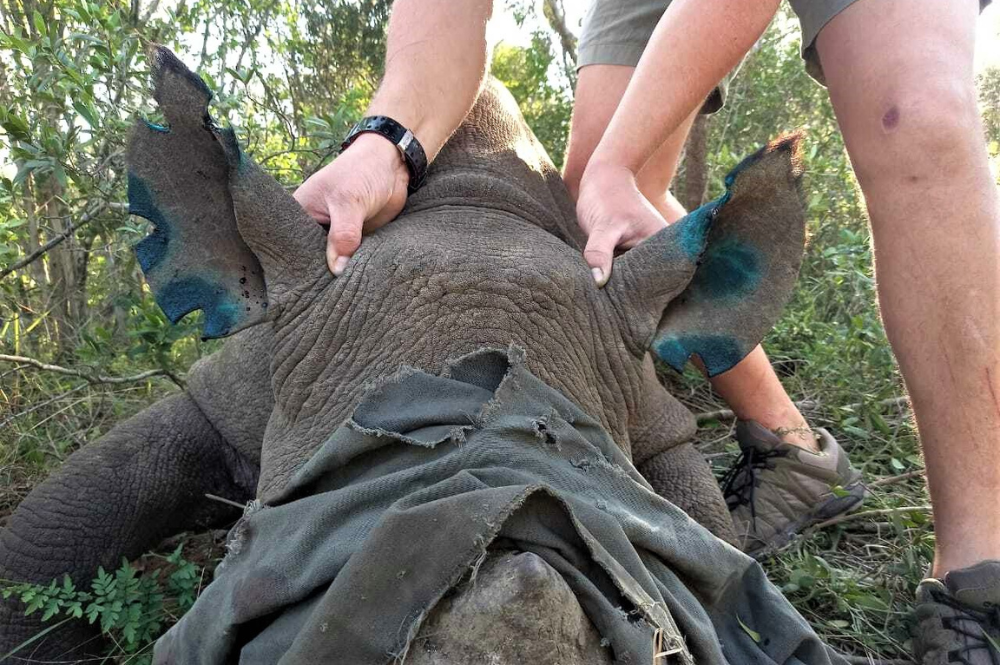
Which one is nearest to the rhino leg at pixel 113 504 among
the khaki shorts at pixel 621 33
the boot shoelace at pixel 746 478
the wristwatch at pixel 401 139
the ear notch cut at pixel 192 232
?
the ear notch cut at pixel 192 232

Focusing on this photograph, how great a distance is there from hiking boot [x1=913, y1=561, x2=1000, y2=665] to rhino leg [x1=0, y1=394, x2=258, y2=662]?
77.6 inches

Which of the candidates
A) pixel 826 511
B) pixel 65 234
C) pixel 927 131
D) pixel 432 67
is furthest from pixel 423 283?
pixel 65 234

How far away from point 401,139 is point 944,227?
149 cm

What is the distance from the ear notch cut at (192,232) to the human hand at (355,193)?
214 millimetres

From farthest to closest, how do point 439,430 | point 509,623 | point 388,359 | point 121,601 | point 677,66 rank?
point 677,66 → point 121,601 → point 388,359 → point 439,430 → point 509,623

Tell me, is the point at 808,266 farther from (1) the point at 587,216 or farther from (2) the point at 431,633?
(2) the point at 431,633

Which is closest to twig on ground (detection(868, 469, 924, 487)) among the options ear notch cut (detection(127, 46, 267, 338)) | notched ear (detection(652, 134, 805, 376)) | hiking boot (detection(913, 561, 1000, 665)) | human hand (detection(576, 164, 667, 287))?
hiking boot (detection(913, 561, 1000, 665))

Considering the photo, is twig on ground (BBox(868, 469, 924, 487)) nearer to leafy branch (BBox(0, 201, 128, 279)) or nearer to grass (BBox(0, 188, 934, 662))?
grass (BBox(0, 188, 934, 662))

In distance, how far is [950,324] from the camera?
2.46m

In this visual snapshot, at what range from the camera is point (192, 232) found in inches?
92.4

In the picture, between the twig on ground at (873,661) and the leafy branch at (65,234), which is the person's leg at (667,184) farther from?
the leafy branch at (65,234)

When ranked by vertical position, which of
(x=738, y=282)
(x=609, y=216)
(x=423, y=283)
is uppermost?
(x=423, y=283)

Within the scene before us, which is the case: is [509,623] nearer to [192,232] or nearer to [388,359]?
[388,359]

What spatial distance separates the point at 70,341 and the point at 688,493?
324 cm
